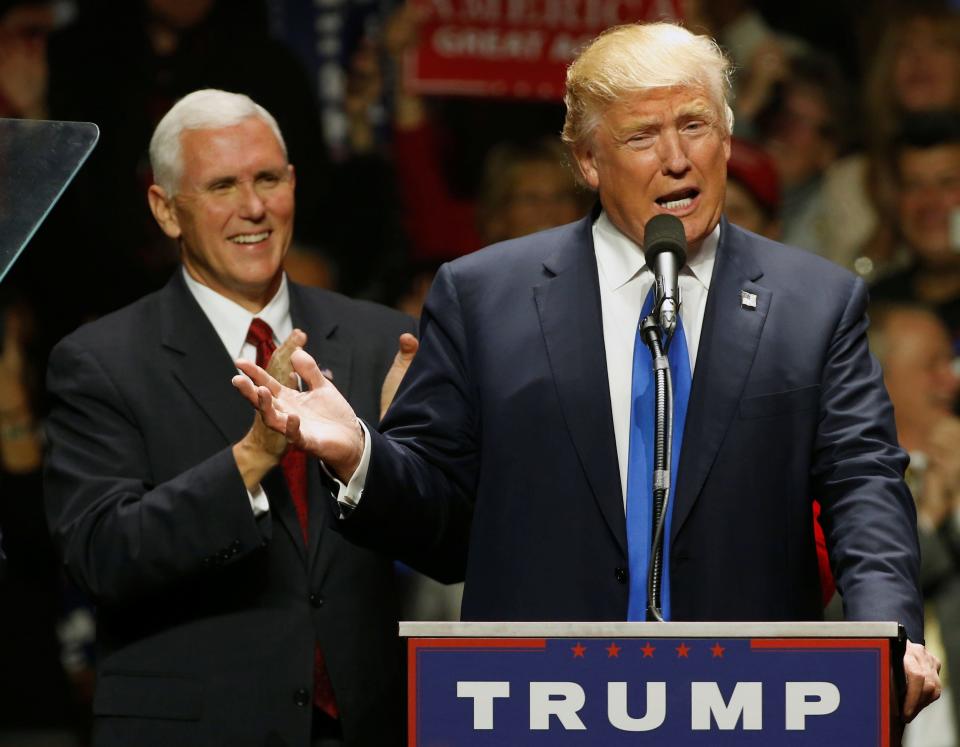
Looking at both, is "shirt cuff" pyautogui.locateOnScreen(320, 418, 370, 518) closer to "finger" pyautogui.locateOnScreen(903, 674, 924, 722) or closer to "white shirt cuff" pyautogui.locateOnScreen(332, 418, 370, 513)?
"white shirt cuff" pyautogui.locateOnScreen(332, 418, 370, 513)

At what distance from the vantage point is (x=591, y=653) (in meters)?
1.94

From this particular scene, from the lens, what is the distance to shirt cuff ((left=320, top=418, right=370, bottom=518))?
2328 mm

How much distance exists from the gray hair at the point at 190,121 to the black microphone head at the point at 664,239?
0.99 meters

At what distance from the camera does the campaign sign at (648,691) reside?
6.30ft

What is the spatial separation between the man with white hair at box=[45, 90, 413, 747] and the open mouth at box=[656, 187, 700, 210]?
0.61 m

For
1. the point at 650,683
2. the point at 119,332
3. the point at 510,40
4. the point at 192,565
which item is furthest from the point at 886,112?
the point at 650,683

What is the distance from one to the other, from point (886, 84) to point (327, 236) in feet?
5.85

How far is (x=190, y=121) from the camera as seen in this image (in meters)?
3.11

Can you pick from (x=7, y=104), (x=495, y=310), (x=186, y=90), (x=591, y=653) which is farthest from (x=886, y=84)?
(x=591, y=653)

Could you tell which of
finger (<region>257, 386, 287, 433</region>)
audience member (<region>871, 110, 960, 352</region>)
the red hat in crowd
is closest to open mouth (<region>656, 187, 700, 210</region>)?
finger (<region>257, 386, 287, 433</region>)

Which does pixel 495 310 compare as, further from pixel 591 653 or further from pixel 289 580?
pixel 591 653

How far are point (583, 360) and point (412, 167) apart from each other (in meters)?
2.88

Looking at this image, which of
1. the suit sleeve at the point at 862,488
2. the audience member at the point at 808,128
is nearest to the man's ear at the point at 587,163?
the suit sleeve at the point at 862,488

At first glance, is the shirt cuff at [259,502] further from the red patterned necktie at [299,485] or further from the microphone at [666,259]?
the microphone at [666,259]
